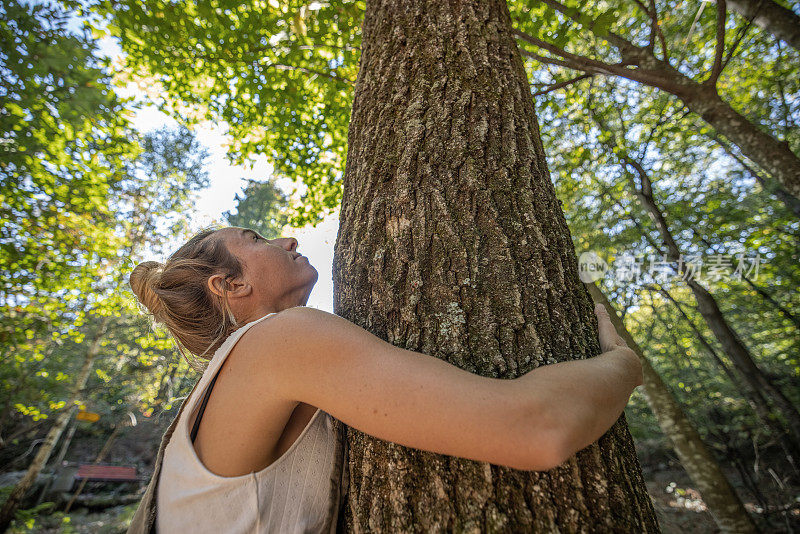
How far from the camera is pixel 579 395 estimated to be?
79cm

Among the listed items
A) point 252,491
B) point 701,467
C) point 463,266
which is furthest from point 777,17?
point 252,491

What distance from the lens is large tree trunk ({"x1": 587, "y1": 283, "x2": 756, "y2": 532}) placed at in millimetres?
4430

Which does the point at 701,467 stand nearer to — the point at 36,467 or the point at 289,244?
the point at 289,244

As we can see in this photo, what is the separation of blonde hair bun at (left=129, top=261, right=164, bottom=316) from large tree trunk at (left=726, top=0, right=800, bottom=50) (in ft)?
23.5

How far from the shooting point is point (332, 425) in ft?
4.06

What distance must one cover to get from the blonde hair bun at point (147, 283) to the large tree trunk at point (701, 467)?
559 centimetres

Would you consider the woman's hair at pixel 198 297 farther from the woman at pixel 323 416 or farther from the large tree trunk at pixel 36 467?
the large tree trunk at pixel 36 467

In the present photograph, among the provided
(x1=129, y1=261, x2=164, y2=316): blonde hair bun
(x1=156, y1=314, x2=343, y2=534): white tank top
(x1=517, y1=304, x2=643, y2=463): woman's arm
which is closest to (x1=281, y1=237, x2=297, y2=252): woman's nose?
(x1=129, y1=261, x2=164, y2=316): blonde hair bun

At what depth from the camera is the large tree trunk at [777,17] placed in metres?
4.37

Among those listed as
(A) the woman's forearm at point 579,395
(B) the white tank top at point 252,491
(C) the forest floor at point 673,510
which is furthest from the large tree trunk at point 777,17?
(C) the forest floor at point 673,510

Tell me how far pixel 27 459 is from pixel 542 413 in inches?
923

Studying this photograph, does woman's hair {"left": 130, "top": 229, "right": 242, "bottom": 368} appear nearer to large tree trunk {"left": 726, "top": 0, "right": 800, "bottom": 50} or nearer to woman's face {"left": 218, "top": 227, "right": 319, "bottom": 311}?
woman's face {"left": 218, "top": 227, "right": 319, "bottom": 311}

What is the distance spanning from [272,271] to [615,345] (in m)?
1.49

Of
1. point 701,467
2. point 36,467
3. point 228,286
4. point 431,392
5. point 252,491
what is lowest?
point 36,467
